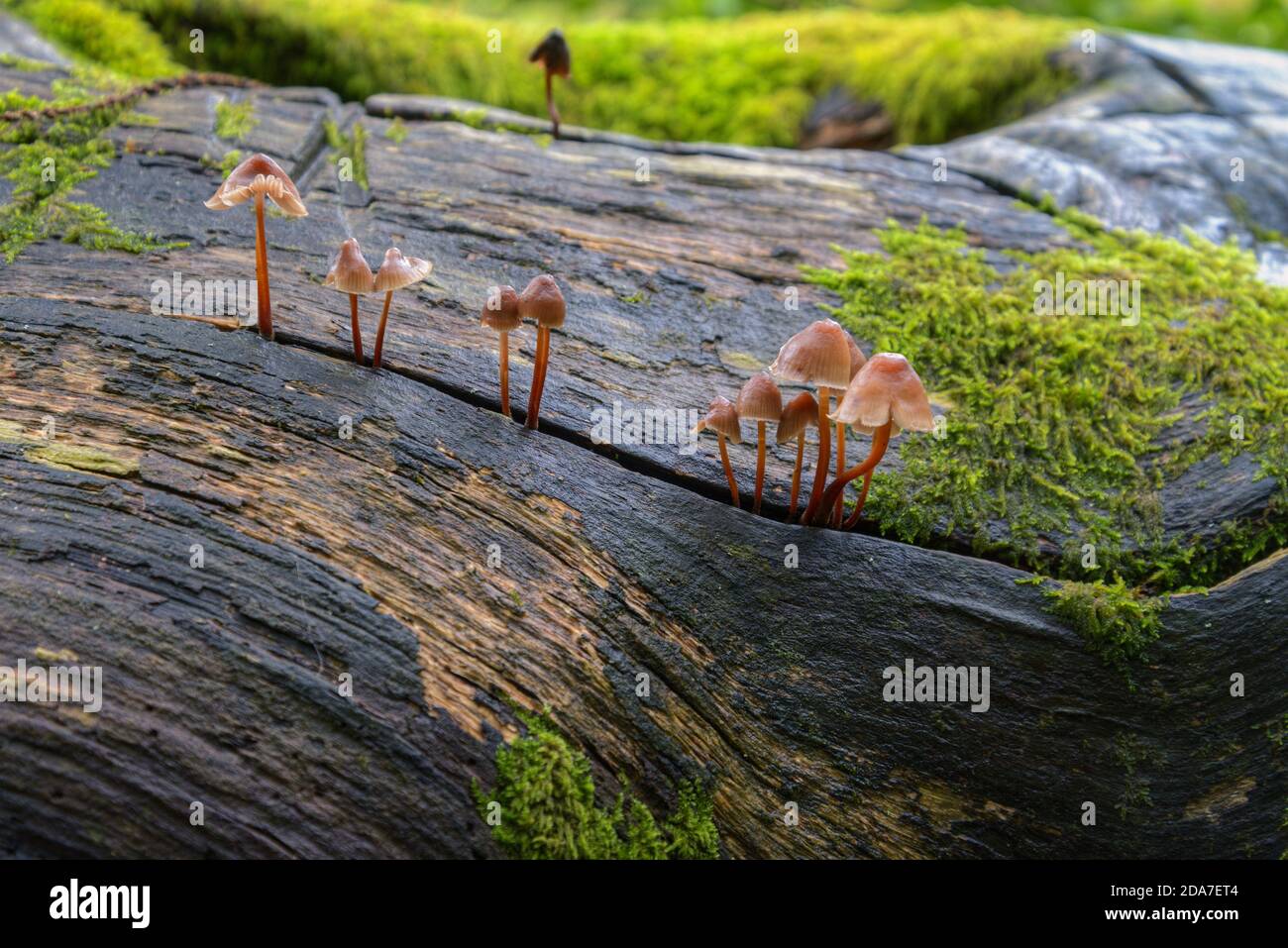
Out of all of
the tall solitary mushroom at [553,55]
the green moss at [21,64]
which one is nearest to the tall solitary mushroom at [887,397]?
the tall solitary mushroom at [553,55]

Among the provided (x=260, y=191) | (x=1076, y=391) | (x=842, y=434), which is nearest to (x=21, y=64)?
(x=260, y=191)

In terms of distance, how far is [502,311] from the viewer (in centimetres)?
310

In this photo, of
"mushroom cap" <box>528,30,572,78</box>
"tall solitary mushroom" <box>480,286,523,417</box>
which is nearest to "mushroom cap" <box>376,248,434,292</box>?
"tall solitary mushroom" <box>480,286,523,417</box>

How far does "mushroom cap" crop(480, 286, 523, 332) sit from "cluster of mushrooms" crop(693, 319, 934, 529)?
2.36 ft

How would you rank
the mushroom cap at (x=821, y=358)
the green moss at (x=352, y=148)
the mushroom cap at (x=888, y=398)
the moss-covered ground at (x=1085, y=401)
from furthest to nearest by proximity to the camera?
the green moss at (x=352, y=148) → the moss-covered ground at (x=1085, y=401) → the mushroom cap at (x=821, y=358) → the mushroom cap at (x=888, y=398)

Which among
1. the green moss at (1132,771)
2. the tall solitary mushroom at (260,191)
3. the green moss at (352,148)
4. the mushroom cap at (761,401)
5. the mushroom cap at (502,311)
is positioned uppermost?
the green moss at (352,148)

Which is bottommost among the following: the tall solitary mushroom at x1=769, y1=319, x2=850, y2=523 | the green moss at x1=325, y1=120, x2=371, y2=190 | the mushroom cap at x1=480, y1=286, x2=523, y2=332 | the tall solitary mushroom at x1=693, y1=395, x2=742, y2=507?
the tall solitary mushroom at x1=693, y1=395, x2=742, y2=507

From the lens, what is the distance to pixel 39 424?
2922 mm

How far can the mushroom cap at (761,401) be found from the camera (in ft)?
9.94

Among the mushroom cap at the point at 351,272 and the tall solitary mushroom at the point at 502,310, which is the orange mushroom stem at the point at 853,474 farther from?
the mushroom cap at the point at 351,272

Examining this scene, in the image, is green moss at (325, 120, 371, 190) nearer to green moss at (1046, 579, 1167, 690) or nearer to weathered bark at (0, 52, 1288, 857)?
weathered bark at (0, 52, 1288, 857)

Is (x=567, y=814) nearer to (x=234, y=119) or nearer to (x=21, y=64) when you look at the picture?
(x=234, y=119)

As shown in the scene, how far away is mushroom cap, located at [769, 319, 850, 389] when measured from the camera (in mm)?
2879

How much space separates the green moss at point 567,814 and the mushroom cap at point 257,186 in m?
1.89
